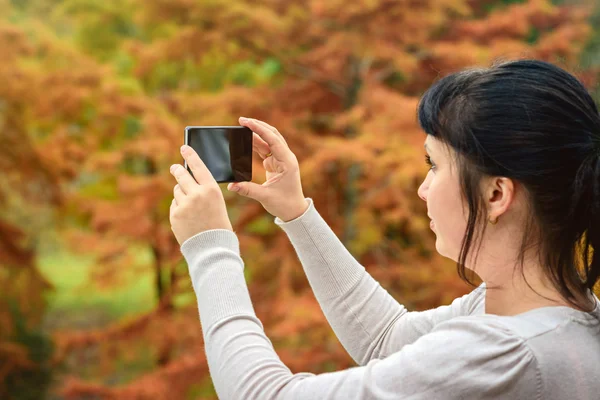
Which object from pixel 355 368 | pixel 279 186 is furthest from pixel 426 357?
pixel 279 186

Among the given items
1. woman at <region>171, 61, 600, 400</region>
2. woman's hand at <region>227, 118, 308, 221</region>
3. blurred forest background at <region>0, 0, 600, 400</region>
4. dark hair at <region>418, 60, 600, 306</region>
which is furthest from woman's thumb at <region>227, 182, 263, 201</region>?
blurred forest background at <region>0, 0, 600, 400</region>

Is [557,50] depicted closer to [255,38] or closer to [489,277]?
[255,38]

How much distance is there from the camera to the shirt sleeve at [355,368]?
1.60 ft

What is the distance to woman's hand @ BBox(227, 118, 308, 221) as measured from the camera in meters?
0.73

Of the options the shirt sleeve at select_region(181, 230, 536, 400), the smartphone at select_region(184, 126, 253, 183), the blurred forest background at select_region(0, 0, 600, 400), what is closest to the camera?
the shirt sleeve at select_region(181, 230, 536, 400)

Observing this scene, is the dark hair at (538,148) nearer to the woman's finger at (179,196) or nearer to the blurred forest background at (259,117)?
the woman's finger at (179,196)

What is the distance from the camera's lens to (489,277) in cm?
58

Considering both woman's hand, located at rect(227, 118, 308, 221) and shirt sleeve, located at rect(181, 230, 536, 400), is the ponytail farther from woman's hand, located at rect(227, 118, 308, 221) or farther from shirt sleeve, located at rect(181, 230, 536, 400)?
woman's hand, located at rect(227, 118, 308, 221)

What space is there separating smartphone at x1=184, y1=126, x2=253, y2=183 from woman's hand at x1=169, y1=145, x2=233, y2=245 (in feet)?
0.35

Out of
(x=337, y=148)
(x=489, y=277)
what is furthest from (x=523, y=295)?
(x=337, y=148)

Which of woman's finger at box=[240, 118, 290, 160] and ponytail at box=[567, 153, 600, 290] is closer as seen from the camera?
ponytail at box=[567, 153, 600, 290]

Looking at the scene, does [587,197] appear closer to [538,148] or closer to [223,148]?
[538,148]

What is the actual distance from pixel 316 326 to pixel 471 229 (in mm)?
1935

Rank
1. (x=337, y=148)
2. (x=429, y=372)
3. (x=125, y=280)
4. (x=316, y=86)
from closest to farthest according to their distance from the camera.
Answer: (x=429, y=372), (x=337, y=148), (x=316, y=86), (x=125, y=280)
